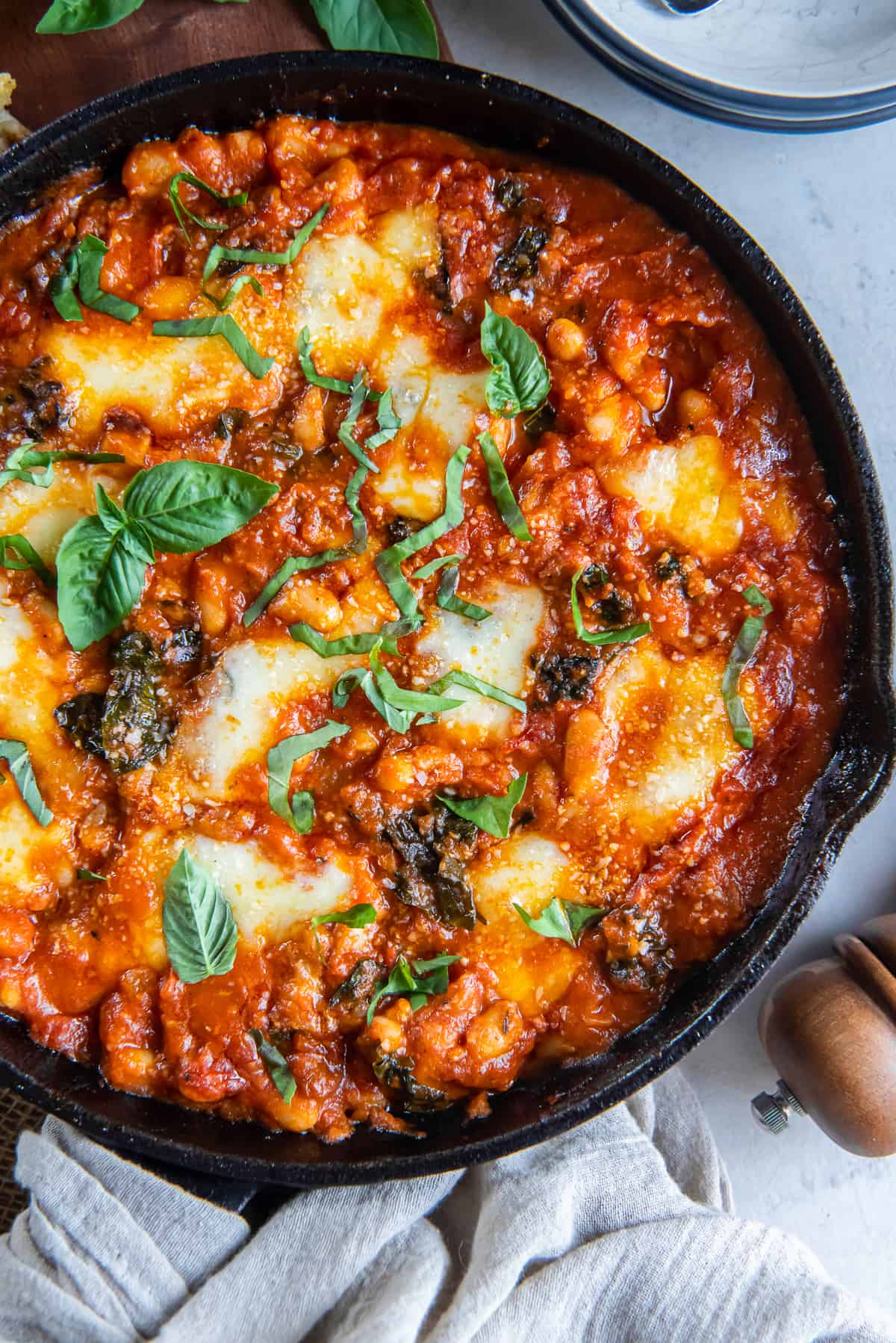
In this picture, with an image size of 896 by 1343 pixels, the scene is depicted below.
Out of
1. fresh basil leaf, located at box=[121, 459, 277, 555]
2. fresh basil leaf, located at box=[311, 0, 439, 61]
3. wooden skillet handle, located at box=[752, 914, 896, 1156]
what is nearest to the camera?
fresh basil leaf, located at box=[121, 459, 277, 555]

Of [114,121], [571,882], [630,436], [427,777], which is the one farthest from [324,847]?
[114,121]

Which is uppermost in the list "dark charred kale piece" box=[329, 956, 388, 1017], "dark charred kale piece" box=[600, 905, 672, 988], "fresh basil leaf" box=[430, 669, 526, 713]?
"fresh basil leaf" box=[430, 669, 526, 713]

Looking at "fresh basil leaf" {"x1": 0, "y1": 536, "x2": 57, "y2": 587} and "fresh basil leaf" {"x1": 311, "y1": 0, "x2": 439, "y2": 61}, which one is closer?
"fresh basil leaf" {"x1": 0, "y1": 536, "x2": 57, "y2": 587}

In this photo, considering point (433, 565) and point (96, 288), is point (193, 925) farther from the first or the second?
point (96, 288)

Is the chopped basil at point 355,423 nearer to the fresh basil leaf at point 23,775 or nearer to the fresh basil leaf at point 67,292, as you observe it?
the fresh basil leaf at point 67,292

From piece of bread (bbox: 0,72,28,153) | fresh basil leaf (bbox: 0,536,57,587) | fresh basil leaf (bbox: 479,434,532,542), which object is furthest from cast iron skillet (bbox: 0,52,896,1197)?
fresh basil leaf (bbox: 0,536,57,587)

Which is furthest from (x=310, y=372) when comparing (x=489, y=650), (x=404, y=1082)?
(x=404, y=1082)

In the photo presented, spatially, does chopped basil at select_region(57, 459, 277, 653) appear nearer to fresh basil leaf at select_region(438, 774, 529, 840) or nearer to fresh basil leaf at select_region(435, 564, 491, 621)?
fresh basil leaf at select_region(435, 564, 491, 621)
